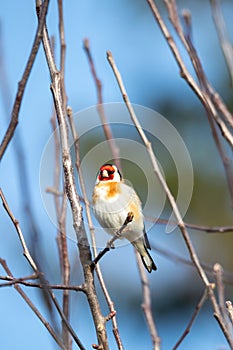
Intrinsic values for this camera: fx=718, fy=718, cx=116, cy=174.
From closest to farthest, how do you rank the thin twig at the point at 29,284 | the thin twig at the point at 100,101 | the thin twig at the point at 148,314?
the thin twig at the point at 29,284 → the thin twig at the point at 148,314 → the thin twig at the point at 100,101

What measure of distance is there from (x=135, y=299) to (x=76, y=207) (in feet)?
23.1

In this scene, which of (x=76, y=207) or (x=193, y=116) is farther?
(x=193, y=116)

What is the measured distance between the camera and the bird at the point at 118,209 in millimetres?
2740

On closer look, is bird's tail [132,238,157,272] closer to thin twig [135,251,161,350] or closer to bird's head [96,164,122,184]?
bird's head [96,164,122,184]

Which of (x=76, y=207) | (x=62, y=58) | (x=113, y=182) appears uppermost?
(x=113, y=182)

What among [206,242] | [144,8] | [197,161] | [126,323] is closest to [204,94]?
[206,242]

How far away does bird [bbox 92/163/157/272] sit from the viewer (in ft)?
8.99

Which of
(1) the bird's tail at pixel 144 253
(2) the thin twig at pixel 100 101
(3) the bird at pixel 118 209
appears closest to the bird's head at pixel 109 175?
(3) the bird at pixel 118 209

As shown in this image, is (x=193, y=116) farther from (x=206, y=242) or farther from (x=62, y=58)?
(x=62, y=58)

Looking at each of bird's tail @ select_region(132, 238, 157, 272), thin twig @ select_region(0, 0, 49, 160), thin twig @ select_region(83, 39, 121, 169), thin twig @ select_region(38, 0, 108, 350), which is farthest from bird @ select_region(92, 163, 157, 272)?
thin twig @ select_region(0, 0, 49, 160)

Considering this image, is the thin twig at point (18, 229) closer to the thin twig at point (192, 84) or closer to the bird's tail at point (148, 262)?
the thin twig at point (192, 84)

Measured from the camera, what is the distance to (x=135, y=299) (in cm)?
864

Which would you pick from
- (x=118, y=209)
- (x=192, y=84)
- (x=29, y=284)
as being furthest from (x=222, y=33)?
(x=118, y=209)

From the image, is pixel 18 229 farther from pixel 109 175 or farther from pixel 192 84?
pixel 109 175
